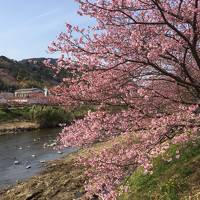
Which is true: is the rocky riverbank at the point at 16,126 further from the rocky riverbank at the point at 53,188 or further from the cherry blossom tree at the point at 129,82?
the cherry blossom tree at the point at 129,82

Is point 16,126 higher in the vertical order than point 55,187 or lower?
lower

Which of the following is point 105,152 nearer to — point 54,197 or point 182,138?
point 182,138

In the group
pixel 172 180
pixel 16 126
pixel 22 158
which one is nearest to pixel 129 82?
pixel 172 180

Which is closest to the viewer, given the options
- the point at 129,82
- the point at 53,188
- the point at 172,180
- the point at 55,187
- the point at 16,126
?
the point at 129,82

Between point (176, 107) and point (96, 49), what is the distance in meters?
2.81

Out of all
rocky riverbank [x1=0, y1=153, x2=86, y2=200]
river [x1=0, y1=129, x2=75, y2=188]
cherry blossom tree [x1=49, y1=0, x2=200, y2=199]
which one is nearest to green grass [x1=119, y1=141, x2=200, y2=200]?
cherry blossom tree [x1=49, y1=0, x2=200, y2=199]

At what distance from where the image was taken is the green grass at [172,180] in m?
12.8

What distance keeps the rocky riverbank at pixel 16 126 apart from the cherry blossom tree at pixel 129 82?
6609 centimetres

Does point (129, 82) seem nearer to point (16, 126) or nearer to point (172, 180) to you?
point (172, 180)

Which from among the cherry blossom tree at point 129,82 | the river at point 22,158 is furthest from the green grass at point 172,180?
the river at point 22,158

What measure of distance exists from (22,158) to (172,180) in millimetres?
32264

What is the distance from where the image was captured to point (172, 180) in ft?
44.0

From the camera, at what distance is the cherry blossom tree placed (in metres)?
10.5

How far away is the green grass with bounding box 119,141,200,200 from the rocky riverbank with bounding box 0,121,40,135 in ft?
206
